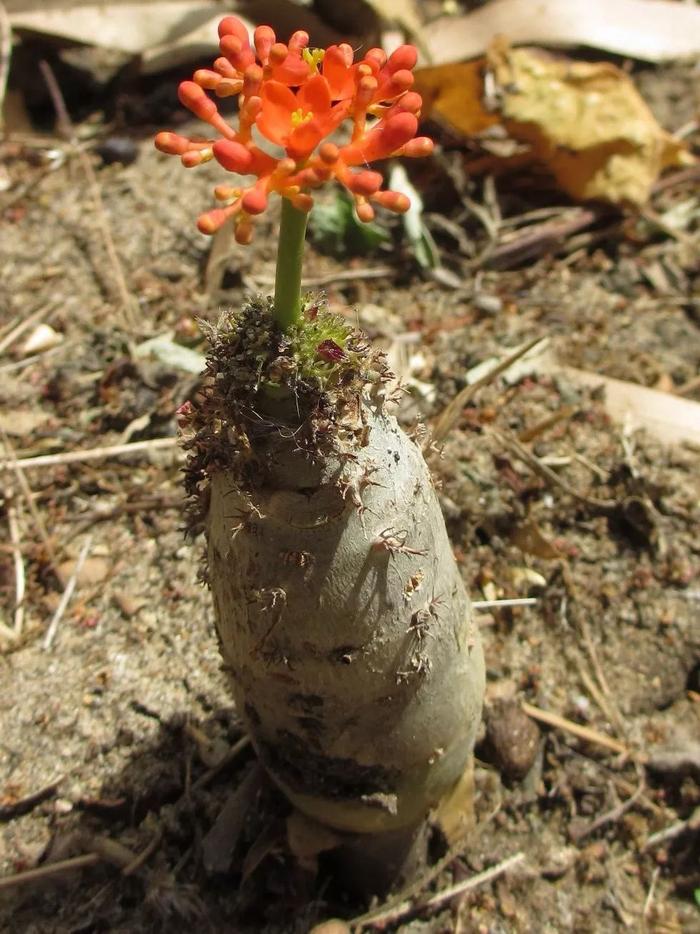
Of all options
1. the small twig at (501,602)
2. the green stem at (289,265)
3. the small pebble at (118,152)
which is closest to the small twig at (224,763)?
the small twig at (501,602)

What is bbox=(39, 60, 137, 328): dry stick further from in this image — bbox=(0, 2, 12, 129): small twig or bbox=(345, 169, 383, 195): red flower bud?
bbox=(345, 169, 383, 195): red flower bud

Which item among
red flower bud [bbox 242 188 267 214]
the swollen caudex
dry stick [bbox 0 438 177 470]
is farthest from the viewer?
dry stick [bbox 0 438 177 470]

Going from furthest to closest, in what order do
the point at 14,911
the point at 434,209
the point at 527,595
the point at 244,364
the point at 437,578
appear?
1. the point at 434,209
2. the point at 527,595
3. the point at 14,911
4. the point at 437,578
5. the point at 244,364

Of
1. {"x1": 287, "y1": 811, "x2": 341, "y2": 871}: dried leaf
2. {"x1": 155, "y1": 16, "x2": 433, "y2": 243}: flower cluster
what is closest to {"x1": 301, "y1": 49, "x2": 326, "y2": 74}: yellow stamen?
{"x1": 155, "y1": 16, "x2": 433, "y2": 243}: flower cluster

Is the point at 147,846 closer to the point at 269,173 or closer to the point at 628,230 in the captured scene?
the point at 269,173

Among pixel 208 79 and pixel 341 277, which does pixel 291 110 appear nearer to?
pixel 208 79

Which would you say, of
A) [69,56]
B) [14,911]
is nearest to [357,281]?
[69,56]
